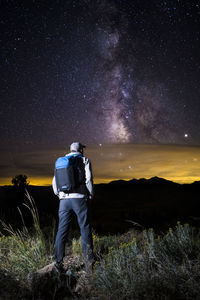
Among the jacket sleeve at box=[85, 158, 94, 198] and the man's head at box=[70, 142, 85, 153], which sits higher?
the man's head at box=[70, 142, 85, 153]

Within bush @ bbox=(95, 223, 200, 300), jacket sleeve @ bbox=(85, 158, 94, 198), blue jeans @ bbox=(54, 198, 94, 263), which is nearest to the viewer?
bush @ bbox=(95, 223, 200, 300)

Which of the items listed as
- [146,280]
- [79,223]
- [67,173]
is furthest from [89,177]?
[146,280]

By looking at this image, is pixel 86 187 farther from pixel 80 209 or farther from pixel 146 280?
pixel 146 280

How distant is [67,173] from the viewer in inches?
169

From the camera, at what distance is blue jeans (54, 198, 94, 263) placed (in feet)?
13.7

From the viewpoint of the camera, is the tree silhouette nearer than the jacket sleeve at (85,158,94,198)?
No

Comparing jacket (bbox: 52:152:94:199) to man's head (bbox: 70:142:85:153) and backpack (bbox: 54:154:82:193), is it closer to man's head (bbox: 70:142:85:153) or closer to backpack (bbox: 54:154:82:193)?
backpack (bbox: 54:154:82:193)

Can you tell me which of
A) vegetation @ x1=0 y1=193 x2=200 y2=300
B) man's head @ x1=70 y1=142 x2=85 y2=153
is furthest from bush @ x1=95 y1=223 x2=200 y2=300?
man's head @ x1=70 y1=142 x2=85 y2=153

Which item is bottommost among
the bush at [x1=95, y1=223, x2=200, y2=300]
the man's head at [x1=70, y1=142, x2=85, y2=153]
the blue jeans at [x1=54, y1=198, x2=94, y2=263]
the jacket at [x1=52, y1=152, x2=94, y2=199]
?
the bush at [x1=95, y1=223, x2=200, y2=300]

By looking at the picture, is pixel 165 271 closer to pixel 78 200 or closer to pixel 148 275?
pixel 148 275

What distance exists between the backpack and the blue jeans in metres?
0.23

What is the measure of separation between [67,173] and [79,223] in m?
0.83

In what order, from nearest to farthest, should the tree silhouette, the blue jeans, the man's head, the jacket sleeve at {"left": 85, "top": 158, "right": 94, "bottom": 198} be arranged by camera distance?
the blue jeans, the jacket sleeve at {"left": 85, "top": 158, "right": 94, "bottom": 198}, the man's head, the tree silhouette

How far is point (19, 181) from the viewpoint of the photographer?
→ 1948 cm
